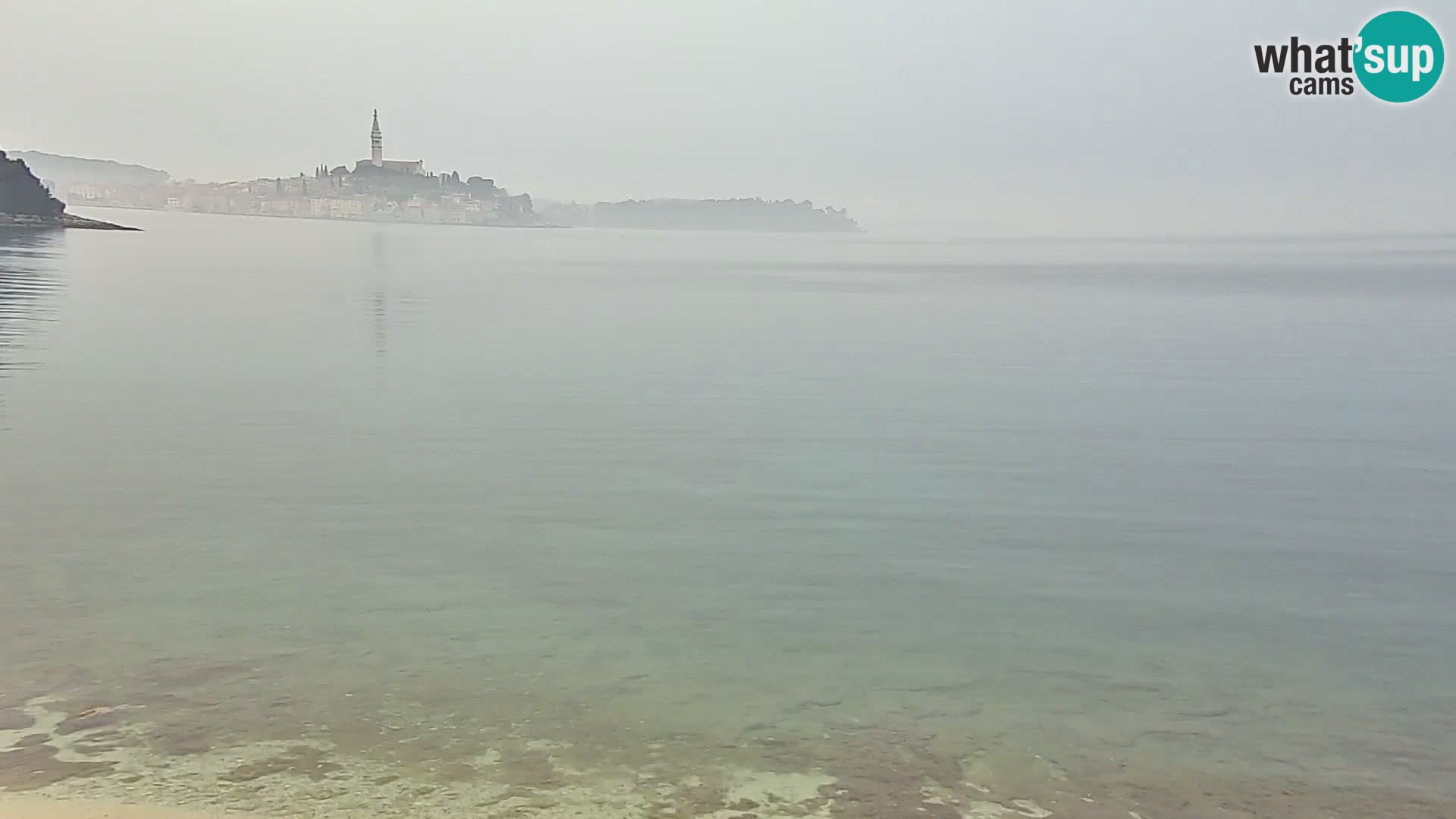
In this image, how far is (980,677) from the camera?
9797 millimetres

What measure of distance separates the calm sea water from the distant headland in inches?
5331

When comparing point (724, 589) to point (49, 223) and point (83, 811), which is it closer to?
point (83, 811)

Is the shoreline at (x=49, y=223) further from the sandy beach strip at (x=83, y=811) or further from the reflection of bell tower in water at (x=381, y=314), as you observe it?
the sandy beach strip at (x=83, y=811)

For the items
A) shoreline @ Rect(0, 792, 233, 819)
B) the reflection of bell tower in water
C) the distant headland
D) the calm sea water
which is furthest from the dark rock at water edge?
shoreline @ Rect(0, 792, 233, 819)

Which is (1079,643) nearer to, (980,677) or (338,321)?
(980,677)

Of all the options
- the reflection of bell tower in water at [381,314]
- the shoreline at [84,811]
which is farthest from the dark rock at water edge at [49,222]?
the shoreline at [84,811]

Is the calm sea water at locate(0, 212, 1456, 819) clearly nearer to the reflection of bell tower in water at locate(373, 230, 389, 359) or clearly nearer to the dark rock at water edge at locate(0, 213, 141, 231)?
the reflection of bell tower in water at locate(373, 230, 389, 359)

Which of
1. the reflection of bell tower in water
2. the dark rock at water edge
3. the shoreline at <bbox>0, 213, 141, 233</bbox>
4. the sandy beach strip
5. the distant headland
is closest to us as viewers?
the sandy beach strip

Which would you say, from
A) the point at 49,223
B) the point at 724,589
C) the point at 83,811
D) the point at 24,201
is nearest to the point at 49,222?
the point at 49,223

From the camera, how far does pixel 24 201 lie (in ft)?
495

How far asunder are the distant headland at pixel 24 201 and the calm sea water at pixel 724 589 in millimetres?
135415

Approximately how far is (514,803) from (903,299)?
60385mm

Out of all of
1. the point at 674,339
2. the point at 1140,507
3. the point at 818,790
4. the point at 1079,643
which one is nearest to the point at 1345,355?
the point at 674,339

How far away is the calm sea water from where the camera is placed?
7945 millimetres
